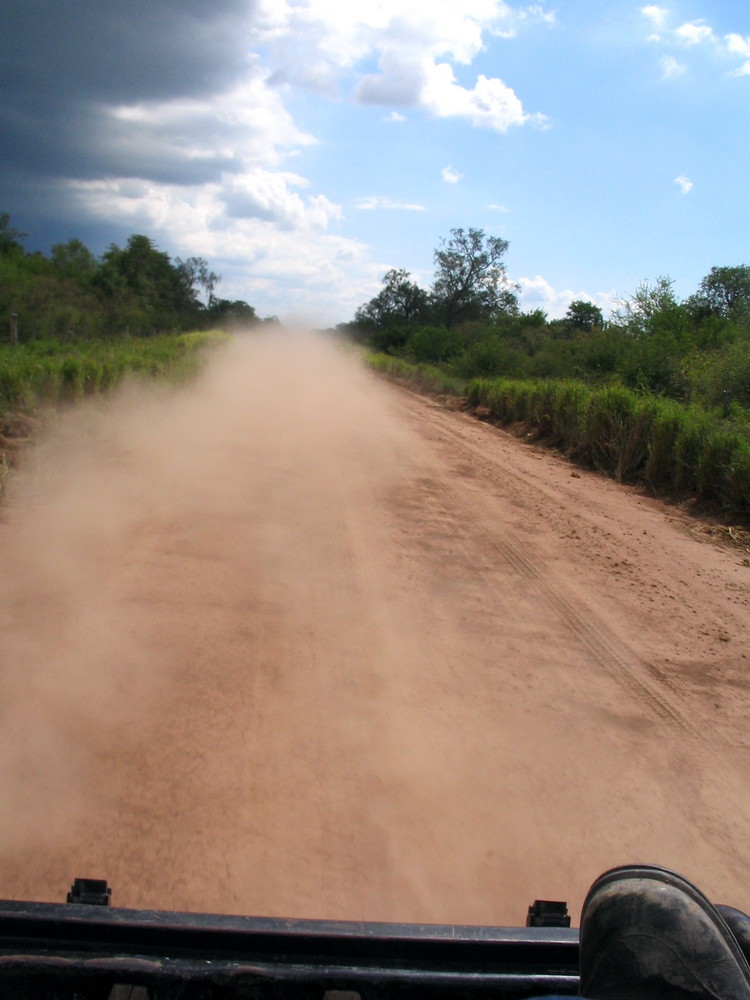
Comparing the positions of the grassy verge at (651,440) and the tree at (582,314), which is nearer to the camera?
the grassy verge at (651,440)

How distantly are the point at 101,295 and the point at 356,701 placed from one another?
45.9 m

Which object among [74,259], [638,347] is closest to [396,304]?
[74,259]

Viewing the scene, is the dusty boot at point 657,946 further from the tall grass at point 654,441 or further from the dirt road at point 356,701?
the tall grass at point 654,441

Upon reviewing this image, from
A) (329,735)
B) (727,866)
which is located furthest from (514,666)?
(727,866)

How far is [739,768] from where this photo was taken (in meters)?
3.71

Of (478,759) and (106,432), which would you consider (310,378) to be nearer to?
(106,432)

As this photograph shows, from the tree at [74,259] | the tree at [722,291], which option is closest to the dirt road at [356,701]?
the tree at [722,291]

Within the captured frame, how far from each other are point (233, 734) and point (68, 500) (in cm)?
446

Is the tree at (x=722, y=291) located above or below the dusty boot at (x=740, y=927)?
above

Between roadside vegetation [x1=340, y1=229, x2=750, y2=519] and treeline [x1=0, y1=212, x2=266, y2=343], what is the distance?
492 inches

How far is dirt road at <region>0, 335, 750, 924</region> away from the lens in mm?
2898

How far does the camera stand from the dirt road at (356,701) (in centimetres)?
290

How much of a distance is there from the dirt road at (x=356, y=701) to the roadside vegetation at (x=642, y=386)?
2.23 m

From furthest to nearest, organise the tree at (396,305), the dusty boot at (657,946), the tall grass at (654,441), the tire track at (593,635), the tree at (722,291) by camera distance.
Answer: the tree at (396,305) < the tree at (722,291) < the tall grass at (654,441) < the tire track at (593,635) < the dusty boot at (657,946)
